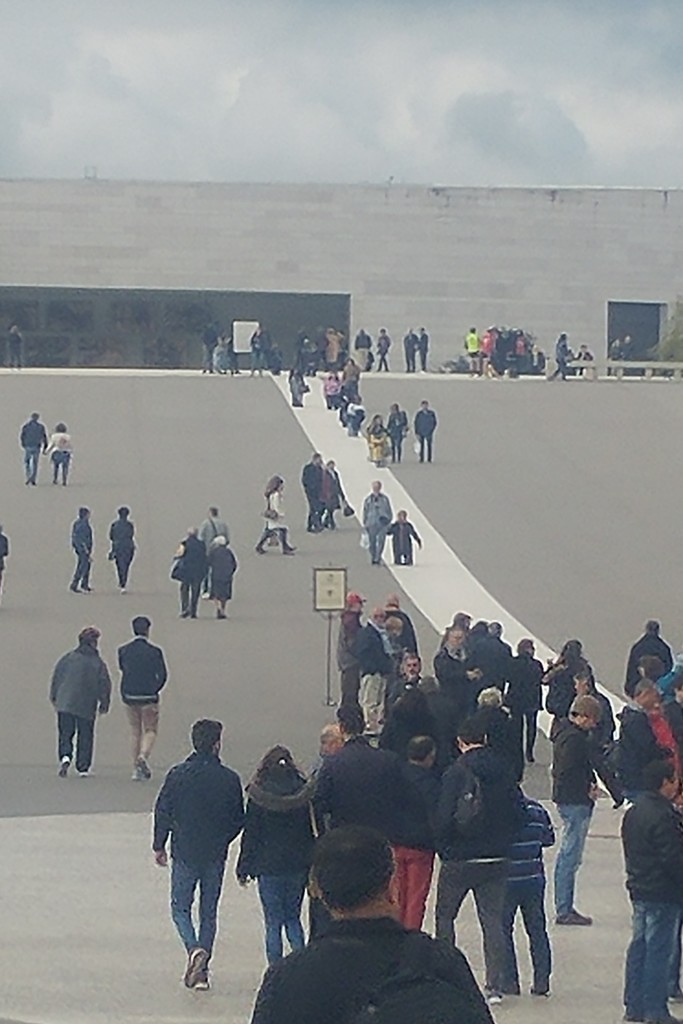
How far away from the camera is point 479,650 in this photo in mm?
15992

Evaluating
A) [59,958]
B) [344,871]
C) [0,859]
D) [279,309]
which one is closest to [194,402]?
[279,309]

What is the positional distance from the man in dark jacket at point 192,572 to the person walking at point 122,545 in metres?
1.57

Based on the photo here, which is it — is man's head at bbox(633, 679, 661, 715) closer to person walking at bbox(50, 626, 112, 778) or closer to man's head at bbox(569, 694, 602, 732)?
man's head at bbox(569, 694, 602, 732)

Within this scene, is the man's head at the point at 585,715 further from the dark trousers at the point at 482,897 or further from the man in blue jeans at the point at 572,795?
the dark trousers at the point at 482,897

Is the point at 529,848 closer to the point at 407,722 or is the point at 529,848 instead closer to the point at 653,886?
the point at 653,886

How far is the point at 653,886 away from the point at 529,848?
2.15ft

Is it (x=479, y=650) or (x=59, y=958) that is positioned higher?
(x=479, y=650)

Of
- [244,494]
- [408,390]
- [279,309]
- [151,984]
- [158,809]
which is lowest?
[151,984]

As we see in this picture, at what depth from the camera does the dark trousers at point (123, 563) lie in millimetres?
25188

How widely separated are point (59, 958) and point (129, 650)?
6.39m

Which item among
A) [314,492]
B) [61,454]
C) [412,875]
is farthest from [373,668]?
[61,454]

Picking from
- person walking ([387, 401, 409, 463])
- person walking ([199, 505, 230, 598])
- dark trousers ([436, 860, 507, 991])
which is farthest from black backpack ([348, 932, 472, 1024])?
person walking ([387, 401, 409, 463])

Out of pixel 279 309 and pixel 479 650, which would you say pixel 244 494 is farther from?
pixel 279 309

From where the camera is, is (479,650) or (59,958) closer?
(59,958)
